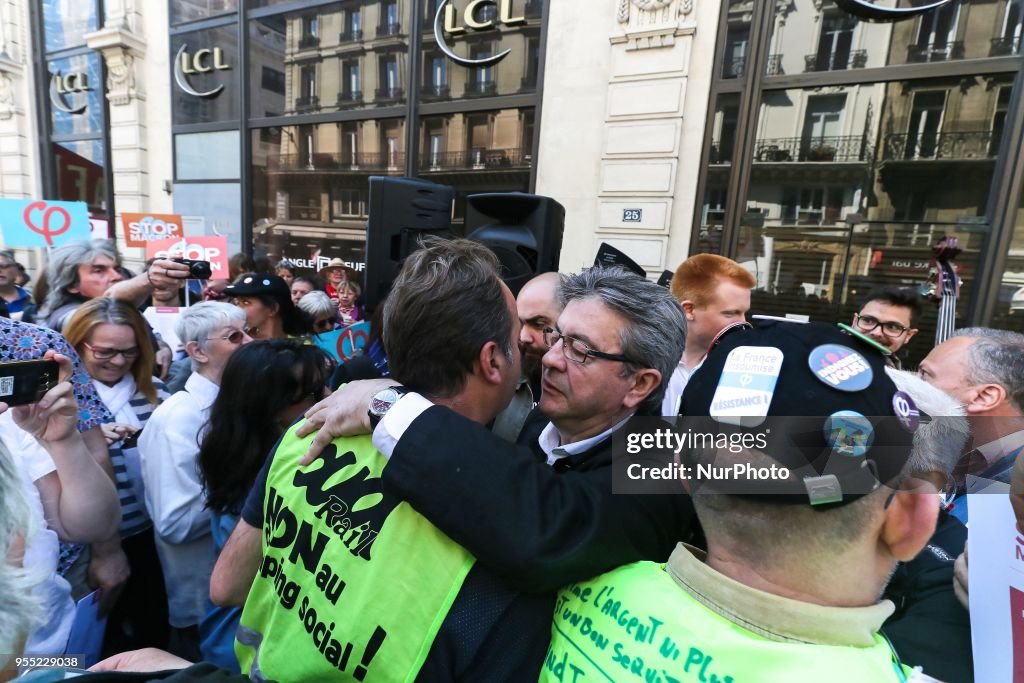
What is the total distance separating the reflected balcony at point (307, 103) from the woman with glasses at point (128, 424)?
6.51 m

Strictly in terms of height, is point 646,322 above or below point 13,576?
above

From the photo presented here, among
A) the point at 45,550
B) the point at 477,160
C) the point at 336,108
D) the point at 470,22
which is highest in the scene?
the point at 470,22

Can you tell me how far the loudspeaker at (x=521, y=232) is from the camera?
279 centimetres

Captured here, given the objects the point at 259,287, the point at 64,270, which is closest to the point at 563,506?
the point at 259,287

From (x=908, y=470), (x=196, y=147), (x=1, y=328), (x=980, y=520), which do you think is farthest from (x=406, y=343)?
(x=196, y=147)

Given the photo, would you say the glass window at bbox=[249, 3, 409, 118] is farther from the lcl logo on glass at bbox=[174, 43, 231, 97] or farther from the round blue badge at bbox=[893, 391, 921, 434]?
the round blue badge at bbox=[893, 391, 921, 434]

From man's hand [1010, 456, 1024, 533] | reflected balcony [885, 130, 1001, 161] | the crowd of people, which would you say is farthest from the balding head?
reflected balcony [885, 130, 1001, 161]

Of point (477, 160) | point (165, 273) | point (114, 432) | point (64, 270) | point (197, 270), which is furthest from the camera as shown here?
point (477, 160)

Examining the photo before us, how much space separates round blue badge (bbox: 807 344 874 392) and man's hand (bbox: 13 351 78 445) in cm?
202

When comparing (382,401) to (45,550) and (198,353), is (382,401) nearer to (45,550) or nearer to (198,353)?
(45,550)

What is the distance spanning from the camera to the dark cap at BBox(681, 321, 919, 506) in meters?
0.70

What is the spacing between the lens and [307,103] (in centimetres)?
803

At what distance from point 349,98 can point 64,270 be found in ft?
17.4

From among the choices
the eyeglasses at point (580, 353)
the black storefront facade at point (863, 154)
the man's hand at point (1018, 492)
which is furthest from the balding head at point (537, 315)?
the black storefront facade at point (863, 154)
